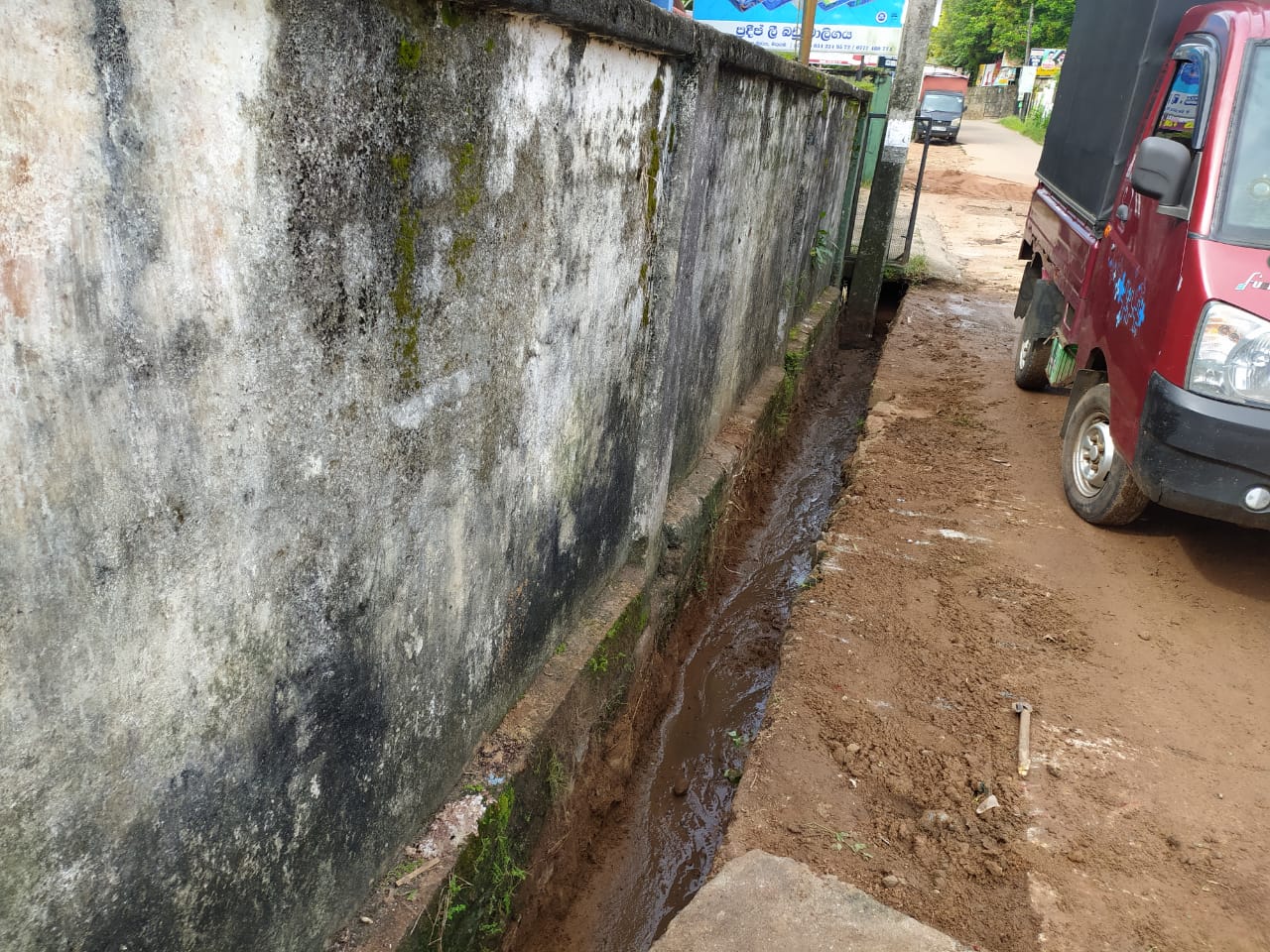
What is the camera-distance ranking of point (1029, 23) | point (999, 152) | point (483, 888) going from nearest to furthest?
point (483, 888), point (999, 152), point (1029, 23)

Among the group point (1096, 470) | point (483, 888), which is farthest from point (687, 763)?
point (1096, 470)

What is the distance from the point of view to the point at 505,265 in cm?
220

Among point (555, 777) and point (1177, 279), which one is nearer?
point (555, 777)

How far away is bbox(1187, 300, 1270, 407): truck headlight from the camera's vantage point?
3.52 meters

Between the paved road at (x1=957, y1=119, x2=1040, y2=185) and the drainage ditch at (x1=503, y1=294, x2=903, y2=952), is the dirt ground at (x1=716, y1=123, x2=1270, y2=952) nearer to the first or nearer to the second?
the drainage ditch at (x1=503, y1=294, x2=903, y2=952)

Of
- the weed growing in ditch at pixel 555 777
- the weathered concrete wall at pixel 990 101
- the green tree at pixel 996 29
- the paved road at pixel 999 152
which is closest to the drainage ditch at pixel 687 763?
the weed growing in ditch at pixel 555 777

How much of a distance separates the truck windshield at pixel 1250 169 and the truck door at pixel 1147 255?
132 mm

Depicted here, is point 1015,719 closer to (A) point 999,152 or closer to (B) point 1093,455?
(B) point 1093,455

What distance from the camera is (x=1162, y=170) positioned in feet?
Answer: 12.6

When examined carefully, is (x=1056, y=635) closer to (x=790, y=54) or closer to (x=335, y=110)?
(x=335, y=110)

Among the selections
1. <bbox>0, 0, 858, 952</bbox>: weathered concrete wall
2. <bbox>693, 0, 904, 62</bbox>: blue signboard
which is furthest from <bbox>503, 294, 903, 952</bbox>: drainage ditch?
<bbox>693, 0, 904, 62</bbox>: blue signboard

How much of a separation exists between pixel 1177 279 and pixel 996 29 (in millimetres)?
49745

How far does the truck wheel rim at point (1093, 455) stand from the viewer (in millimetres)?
4617

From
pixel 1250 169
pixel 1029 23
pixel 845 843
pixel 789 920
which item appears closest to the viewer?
pixel 789 920
